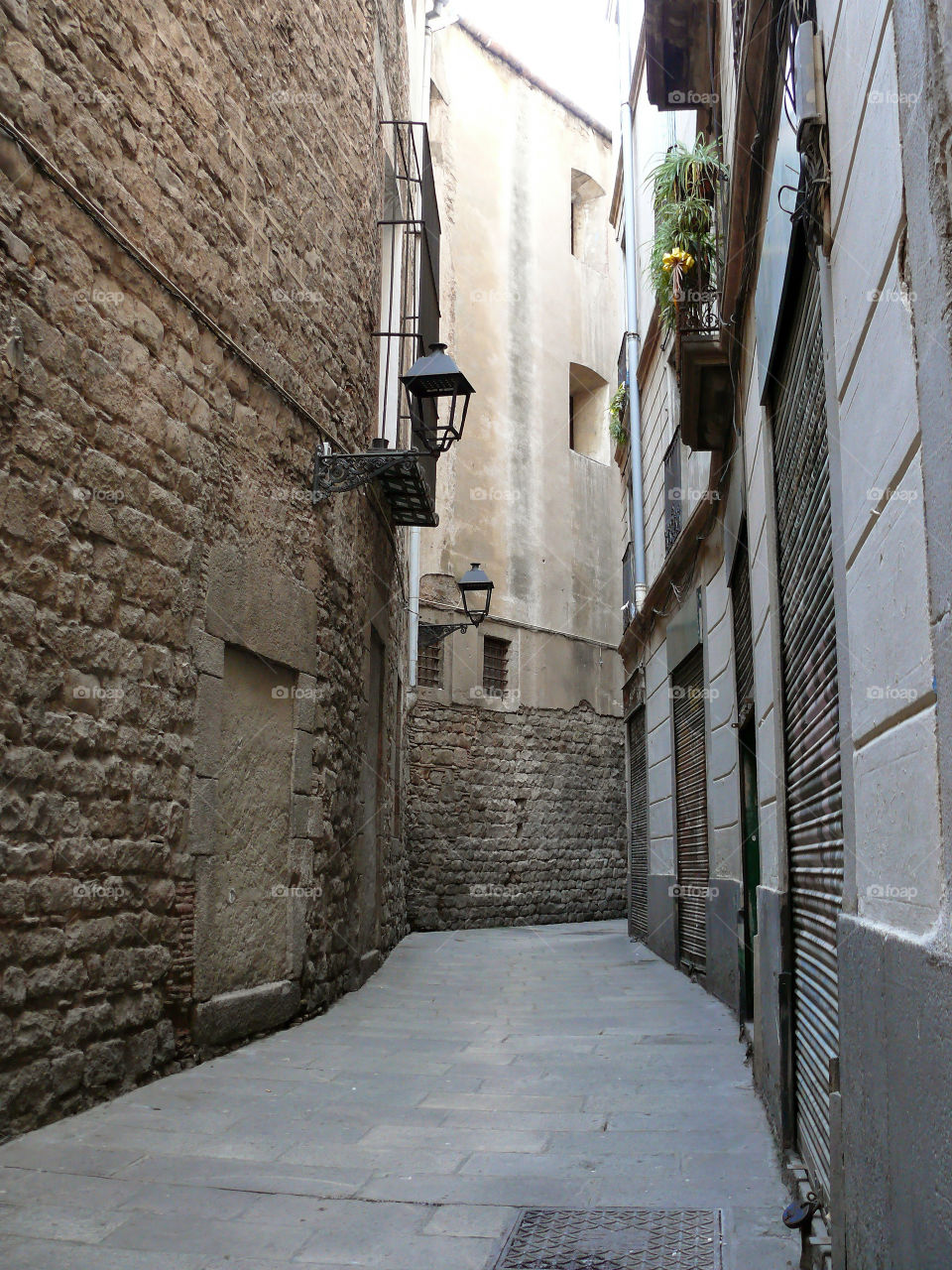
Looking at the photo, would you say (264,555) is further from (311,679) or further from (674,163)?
(674,163)

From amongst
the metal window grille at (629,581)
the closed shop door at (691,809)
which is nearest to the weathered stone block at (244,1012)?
the closed shop door at (691,809)

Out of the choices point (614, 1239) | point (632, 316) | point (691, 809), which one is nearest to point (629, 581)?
point (632, 316)

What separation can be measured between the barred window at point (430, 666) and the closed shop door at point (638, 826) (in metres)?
2.82

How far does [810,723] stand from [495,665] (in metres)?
13.0

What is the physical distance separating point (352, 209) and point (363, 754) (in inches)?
166

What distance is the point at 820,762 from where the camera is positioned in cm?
359

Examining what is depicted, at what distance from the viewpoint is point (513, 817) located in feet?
53.4

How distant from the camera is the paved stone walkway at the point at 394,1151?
3002 millimetres

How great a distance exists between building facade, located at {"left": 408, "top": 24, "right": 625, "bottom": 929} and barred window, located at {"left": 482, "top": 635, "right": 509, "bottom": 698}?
0.11 feet

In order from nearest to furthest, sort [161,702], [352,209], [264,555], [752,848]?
1. [161,702]
2. [264,555]
3. [752,848]
4. [352,209]

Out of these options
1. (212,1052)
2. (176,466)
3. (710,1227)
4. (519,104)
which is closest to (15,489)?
(176,466)

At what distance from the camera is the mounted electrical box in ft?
10.2

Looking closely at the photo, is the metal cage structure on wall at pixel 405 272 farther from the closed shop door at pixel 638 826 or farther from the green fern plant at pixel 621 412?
the closed shop door at pixel 638 826

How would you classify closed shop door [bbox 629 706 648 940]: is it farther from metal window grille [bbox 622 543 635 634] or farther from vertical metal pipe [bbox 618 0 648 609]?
vertical metal pipe [bbox 618 0 648 609]
